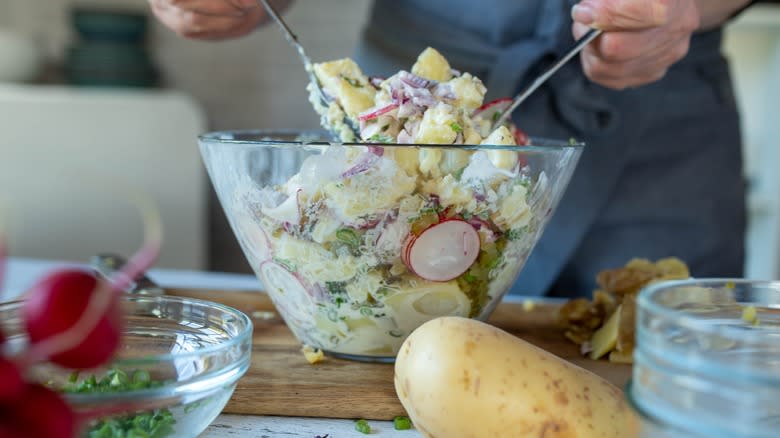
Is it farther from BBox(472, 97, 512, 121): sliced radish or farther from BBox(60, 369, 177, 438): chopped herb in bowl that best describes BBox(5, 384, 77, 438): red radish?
BBox(472, 97, 512, 121): sliced radish

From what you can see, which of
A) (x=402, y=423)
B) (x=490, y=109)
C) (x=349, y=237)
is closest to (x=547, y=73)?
(x=490, y=109)

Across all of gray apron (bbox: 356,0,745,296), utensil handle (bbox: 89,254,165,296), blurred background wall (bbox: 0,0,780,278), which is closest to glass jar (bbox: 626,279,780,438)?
utensil handle (bbox: 89,254,165,296)

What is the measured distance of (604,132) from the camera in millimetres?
1268

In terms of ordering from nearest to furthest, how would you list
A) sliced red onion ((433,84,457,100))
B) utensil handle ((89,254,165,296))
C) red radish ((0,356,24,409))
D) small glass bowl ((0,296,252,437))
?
red radish ((0,356,24,409)), small glass bowl ((0,296,252,437)), sliced red onion ((433,84,457,100)), utensil handle ((89,254,165,296))

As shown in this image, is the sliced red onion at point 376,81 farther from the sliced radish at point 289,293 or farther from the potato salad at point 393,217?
the sliced radish at point 289,293

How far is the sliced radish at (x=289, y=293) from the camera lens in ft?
2.48

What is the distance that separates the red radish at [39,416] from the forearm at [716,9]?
1.05 m

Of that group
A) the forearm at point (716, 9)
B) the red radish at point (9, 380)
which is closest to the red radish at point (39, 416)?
the red radish at point (9, 380)

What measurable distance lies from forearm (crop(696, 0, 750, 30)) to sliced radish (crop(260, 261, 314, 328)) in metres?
0.75

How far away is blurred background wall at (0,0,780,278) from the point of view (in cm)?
246

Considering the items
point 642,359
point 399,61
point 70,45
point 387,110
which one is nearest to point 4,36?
point 70,45

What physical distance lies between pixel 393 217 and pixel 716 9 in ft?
2.45

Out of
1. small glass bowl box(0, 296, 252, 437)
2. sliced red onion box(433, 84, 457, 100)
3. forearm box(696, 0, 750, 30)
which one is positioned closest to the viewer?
small glass bowl box(0, 296, 252, 437)

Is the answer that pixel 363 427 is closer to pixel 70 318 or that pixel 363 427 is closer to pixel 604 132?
pixel 70 318
